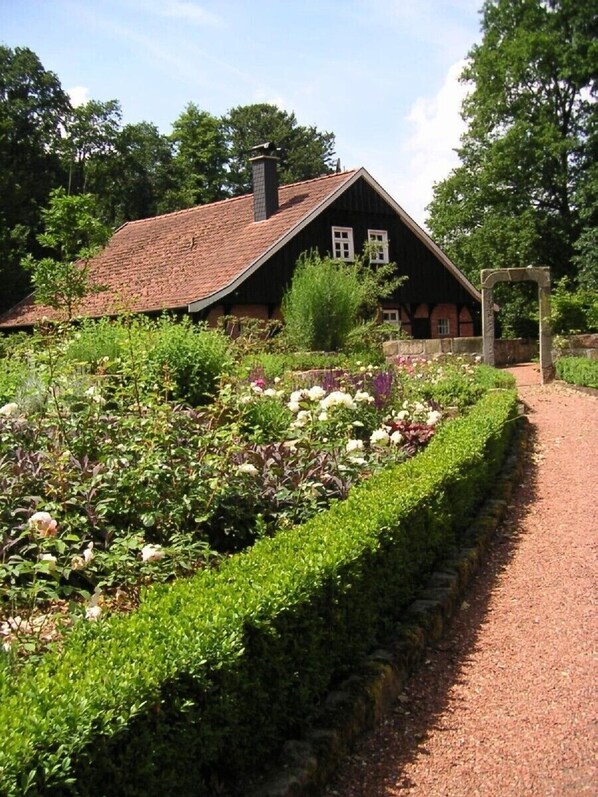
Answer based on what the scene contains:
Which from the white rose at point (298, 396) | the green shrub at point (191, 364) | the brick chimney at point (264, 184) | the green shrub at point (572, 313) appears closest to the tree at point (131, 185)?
the brick chimney at point (264, 184)

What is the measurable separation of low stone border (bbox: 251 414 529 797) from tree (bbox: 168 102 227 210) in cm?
3796

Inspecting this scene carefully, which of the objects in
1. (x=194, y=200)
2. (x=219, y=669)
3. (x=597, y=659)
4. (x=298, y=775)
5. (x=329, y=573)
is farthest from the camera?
(x=194, y=200)

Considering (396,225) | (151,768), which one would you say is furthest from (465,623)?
(396,225)

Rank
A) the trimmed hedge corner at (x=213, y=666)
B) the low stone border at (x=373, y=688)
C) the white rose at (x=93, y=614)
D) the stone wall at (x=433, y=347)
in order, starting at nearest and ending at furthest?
the trimmed hedge corner at (x=213, y=666) → the low stone border at (x=373, y=688) → the white rose at (x=93, y=614) → the stone wall at (x=433, y=347)

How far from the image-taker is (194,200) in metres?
40.1

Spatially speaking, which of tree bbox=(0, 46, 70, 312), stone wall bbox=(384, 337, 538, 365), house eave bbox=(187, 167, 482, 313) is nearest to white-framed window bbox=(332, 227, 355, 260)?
house eave bbox=(187, 167, 482, 313)

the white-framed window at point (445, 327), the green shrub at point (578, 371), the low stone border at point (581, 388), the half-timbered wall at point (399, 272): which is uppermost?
the half-timbered wall at point (399, 272)

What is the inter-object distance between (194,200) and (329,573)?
127ft

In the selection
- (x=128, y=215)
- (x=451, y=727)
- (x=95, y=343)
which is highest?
(x=128, y=215)

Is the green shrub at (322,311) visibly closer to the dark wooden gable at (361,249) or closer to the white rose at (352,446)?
the dark wooden gable at (361,249)

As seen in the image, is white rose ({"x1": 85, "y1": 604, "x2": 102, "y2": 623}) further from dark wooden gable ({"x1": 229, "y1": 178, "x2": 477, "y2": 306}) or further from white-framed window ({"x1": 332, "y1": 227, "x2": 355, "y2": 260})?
white-framed window ({"x1": 332, "y1": 227, "x2": 355, "y2": 260})

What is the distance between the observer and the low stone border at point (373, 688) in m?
2.75

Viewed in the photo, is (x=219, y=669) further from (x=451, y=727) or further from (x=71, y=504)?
(x=71, y=504)

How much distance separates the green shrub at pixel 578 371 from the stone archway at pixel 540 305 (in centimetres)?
29
